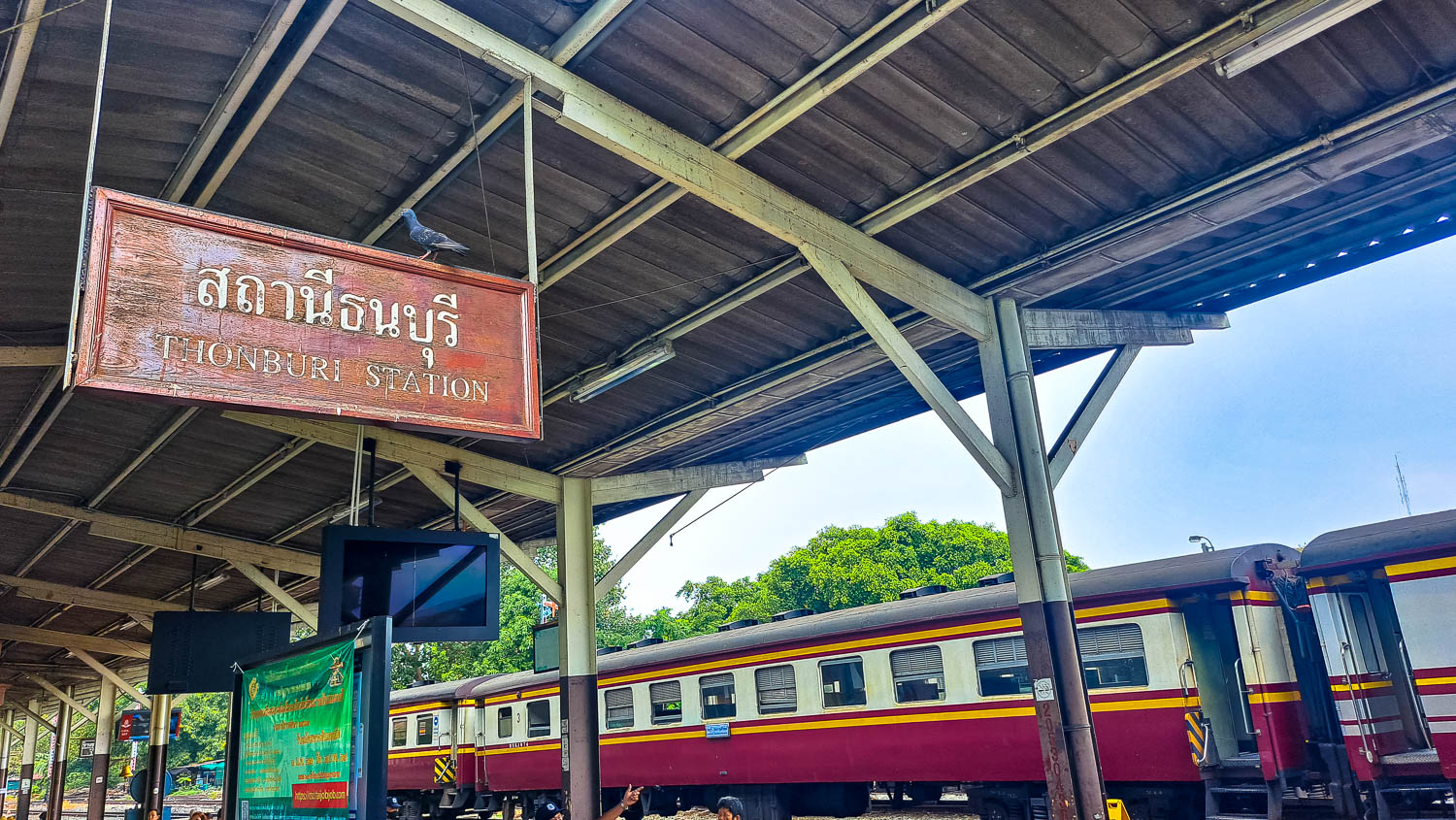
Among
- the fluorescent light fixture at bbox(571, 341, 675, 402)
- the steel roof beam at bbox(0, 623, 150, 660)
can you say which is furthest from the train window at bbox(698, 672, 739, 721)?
the steel roof beam at bbox(0, 623, 150, 660)

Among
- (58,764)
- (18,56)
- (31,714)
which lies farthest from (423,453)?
(31,714)

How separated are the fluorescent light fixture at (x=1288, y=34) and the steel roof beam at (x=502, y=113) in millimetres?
3674

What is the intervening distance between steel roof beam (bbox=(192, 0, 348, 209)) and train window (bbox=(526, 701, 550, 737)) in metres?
10.4

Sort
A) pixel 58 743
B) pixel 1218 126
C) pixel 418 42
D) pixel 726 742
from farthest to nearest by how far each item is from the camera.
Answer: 1. pixel 58 743
2. pixel 726 742
3. pixel 1218 126
4. pixel 418 42

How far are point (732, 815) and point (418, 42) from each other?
17.2 ft

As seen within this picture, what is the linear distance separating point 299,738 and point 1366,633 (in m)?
8.21

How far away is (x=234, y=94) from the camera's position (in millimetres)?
6363

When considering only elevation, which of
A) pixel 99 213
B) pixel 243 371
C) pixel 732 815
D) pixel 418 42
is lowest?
pixel 732 815

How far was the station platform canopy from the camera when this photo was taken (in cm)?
610

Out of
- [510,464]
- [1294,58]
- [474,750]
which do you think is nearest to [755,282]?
[1294,58]

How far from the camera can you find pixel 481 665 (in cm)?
3581

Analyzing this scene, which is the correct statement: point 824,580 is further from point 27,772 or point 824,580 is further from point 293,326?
point 293,326

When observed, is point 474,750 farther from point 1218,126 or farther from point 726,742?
point 1218,126

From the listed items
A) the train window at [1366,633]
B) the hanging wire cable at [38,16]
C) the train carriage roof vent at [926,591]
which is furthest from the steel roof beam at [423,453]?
the train window at [1366,633]
